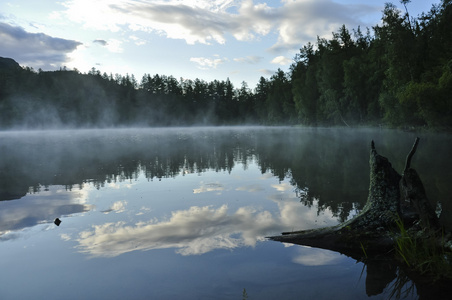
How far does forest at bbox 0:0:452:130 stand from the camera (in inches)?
1735

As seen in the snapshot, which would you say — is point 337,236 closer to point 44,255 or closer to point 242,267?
point 242,267

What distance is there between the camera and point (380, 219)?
7.12 metres

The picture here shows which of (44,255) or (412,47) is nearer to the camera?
(44,255)

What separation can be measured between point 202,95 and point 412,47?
519 ft

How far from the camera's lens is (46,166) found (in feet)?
71.0

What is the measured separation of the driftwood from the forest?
37.6m

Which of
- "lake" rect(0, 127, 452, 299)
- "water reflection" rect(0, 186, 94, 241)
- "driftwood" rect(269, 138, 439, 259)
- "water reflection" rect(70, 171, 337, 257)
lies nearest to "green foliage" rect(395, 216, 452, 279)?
"driftwood" rect(269, 138, 439, 259)

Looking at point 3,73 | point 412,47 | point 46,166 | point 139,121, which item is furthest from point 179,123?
point 46,166

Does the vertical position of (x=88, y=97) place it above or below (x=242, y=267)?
above

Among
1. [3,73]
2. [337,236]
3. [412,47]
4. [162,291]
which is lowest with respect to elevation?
[162,291]

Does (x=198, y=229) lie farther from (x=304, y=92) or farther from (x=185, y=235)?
(x=304, y=92)

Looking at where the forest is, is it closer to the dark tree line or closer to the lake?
the dark tree line

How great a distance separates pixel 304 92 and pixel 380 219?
319ft

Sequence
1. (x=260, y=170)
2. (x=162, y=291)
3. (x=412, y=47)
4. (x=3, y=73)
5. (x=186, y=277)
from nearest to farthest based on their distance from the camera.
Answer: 1. (x=162, y=291)
2. (x=186, y=277)
3. (x=260, y=170)
4. (x=412, y=47)
5. (x=3, y=73)
